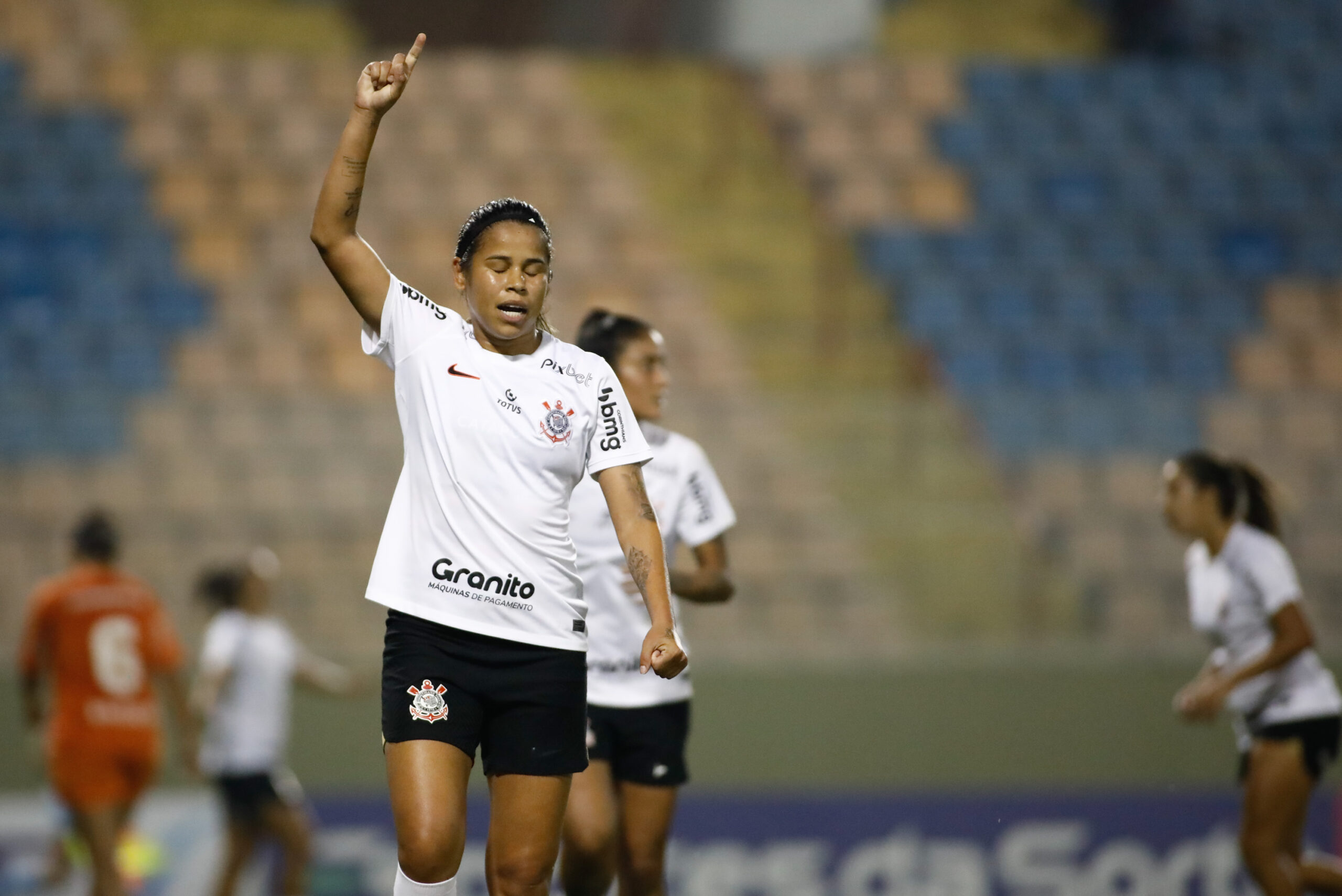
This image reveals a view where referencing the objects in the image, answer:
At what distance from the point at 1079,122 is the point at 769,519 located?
6.55m

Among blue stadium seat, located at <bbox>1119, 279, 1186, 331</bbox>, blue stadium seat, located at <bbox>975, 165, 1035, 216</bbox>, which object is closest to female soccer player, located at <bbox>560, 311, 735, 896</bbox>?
blue stadium seat, located at <bbox>1119, 279, 1186, 331</bbox>

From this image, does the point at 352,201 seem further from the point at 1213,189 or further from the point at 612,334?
the point at 1213,189

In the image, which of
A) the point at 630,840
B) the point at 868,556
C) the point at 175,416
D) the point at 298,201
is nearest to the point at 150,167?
the point at 298,201

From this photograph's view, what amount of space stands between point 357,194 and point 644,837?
2.42 m

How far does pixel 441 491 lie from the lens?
4.01 meters

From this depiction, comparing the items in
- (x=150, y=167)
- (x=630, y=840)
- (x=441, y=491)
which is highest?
(x=150, y=167)

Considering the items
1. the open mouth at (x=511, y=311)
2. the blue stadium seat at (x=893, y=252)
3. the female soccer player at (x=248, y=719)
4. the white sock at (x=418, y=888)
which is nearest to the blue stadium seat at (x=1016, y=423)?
the blue stadium seat at (x=893, y=252)

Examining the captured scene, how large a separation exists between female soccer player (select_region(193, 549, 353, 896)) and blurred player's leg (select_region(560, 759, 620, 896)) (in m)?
4.14

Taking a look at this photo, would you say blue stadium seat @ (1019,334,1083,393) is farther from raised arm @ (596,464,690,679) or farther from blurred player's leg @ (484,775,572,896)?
blurred player's leg @ (484,775,572,896)

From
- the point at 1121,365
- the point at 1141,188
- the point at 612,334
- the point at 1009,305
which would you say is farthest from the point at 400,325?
the point at 1141,188

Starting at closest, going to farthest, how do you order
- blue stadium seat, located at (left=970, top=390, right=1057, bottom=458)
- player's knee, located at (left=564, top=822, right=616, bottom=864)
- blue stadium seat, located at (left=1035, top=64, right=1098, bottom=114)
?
1. player's knee, located at (left=564, top=822, right=616, bottom=864)
2. blue stadium seat, located at (left=970, top=390, right=1057, bottom=458)
3. blue stadium seat, located at (left=1035, top=64, right=1098, bottom=114)

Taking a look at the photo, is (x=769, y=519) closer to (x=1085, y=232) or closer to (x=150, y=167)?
(x=1085, y=232)

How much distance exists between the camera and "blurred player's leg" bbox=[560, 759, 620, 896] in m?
5.15

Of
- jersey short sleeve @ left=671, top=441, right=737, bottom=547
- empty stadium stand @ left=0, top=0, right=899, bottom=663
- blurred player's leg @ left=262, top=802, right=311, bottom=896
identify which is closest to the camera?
jersey short sleeve @ left=671, top=441, right=737, bottom=547
